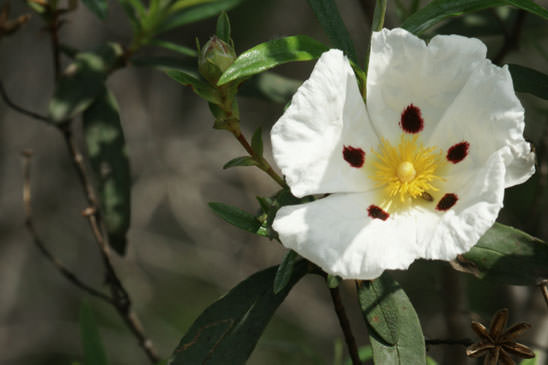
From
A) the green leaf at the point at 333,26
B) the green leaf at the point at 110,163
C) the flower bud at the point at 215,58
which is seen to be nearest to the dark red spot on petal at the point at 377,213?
the green leaf at the point at 333,26

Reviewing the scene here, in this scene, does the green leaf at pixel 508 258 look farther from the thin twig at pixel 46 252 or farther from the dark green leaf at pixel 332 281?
the thin twig at pixel 46 252

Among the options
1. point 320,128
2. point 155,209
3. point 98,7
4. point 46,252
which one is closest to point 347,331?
point 320,128

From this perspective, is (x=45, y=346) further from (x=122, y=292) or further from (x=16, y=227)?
(x=122, y=292)

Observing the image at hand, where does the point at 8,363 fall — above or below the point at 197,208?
below

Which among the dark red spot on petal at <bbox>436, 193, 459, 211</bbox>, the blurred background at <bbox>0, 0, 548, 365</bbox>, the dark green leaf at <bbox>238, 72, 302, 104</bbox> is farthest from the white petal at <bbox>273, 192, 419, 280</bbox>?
the blurred background at <bbox>0, 0, 548, 365</bbox>

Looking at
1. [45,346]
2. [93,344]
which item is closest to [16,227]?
[45,346]

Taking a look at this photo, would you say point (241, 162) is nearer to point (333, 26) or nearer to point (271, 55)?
point (271, 55)

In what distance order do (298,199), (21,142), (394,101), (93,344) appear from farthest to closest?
(21,142)
(93,344)
(394,101)
(298,199)
